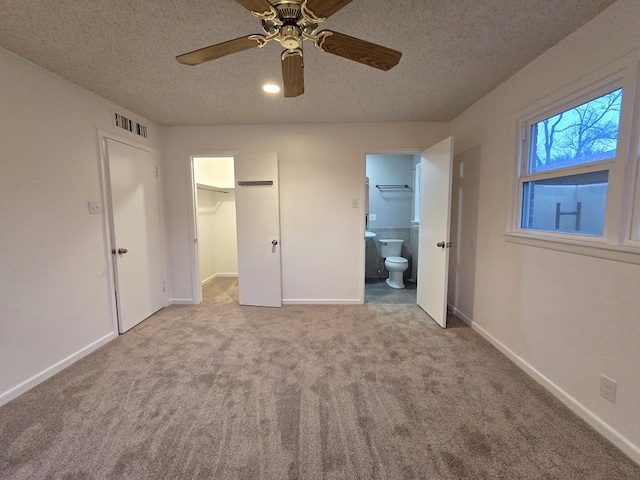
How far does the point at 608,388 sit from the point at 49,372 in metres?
3.67

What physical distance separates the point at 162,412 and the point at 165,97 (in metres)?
2.63

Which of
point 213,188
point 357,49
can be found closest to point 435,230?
point 357,49

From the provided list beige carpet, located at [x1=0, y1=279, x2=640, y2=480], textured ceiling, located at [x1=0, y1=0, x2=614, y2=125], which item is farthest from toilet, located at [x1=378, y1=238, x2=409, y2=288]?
textured ceiling, located at [x1=0, y1=0, x2=614, y2=125]

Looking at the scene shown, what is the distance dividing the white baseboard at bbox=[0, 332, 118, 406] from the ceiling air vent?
6.94 feet

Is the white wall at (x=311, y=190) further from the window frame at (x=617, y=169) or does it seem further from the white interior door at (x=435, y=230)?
the window frame at (x=617, y=169)

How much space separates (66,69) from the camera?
79.2 inches

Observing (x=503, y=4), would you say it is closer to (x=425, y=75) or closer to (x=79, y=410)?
Answer: (x=425, y=75)

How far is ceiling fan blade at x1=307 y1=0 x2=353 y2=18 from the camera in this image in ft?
3.57

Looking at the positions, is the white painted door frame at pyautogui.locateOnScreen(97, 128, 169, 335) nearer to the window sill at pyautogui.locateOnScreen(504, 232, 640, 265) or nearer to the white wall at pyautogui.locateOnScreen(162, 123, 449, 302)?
the white wall at pyautogui.locateOnScreen(162, 123, 449, 302)

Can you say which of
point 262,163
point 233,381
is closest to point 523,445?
point 233,381

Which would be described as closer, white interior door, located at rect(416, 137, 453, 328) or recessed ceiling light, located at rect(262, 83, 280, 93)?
recessed ceiling light, located at rect(262, 83, 280, 93)

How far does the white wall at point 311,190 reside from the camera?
331 cm

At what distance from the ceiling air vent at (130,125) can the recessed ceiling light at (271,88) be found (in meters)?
1.58

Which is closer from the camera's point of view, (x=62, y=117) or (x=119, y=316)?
(x=62, y=117)
